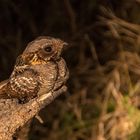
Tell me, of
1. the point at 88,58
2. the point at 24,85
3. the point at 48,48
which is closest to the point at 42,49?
the point at 48,48

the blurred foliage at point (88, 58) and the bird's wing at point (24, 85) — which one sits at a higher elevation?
the bird's wing at point (24, 85)

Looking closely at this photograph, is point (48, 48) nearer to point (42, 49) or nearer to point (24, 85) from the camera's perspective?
point (42, 49)

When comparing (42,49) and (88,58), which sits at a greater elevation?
(42,49)

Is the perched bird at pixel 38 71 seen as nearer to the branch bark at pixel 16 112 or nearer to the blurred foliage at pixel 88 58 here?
the branch bark at pixel 16 112

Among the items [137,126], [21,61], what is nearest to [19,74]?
[21,61]

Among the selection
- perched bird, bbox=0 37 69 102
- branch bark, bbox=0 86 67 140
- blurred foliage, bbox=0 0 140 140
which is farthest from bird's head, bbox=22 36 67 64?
blurred foliage, bbox=0 0 140 140

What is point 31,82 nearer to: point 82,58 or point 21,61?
point 21,61

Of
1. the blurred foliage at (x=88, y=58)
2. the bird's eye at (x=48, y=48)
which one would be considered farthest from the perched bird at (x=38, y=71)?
the blurred foliage at (x=88, y=58)
